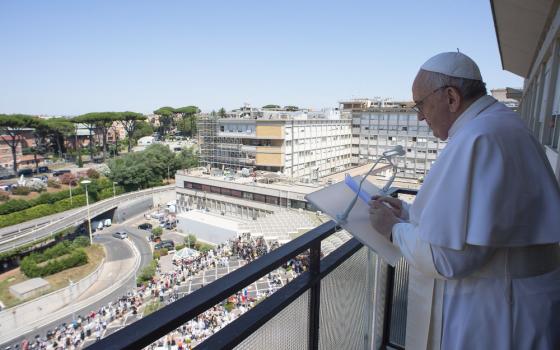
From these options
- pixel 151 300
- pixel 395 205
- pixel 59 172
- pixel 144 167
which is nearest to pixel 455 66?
pixel 395 205

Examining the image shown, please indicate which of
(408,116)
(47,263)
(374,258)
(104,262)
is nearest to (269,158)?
(408,116)

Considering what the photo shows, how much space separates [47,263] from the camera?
16.4 metres

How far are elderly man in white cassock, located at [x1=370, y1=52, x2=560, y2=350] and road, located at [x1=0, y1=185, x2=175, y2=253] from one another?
69.2 feet

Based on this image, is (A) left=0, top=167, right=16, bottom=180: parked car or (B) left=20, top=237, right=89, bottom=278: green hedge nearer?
(B) left=20, top=237, right=89, bottom=278: green hedge

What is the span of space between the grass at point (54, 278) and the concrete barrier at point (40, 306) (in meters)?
0.51

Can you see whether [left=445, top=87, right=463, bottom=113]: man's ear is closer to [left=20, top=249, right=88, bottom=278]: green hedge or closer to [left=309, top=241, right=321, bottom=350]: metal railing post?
[left=309, top=241, right=321, bottom=350]: metal railing post

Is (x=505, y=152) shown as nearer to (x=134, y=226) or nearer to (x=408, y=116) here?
(x=134, y=226)

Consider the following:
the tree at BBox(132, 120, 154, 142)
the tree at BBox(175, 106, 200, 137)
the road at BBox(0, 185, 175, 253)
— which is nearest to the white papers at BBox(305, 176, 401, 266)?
the road at BBox(0, 185, 175, 253)

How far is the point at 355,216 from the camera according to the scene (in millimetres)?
1168

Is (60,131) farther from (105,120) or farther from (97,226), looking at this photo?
(97,226)

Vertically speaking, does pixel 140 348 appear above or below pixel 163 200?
above

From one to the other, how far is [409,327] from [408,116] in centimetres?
2908

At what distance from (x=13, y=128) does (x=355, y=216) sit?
41170 millimetres

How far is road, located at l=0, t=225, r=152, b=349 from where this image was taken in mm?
12562
